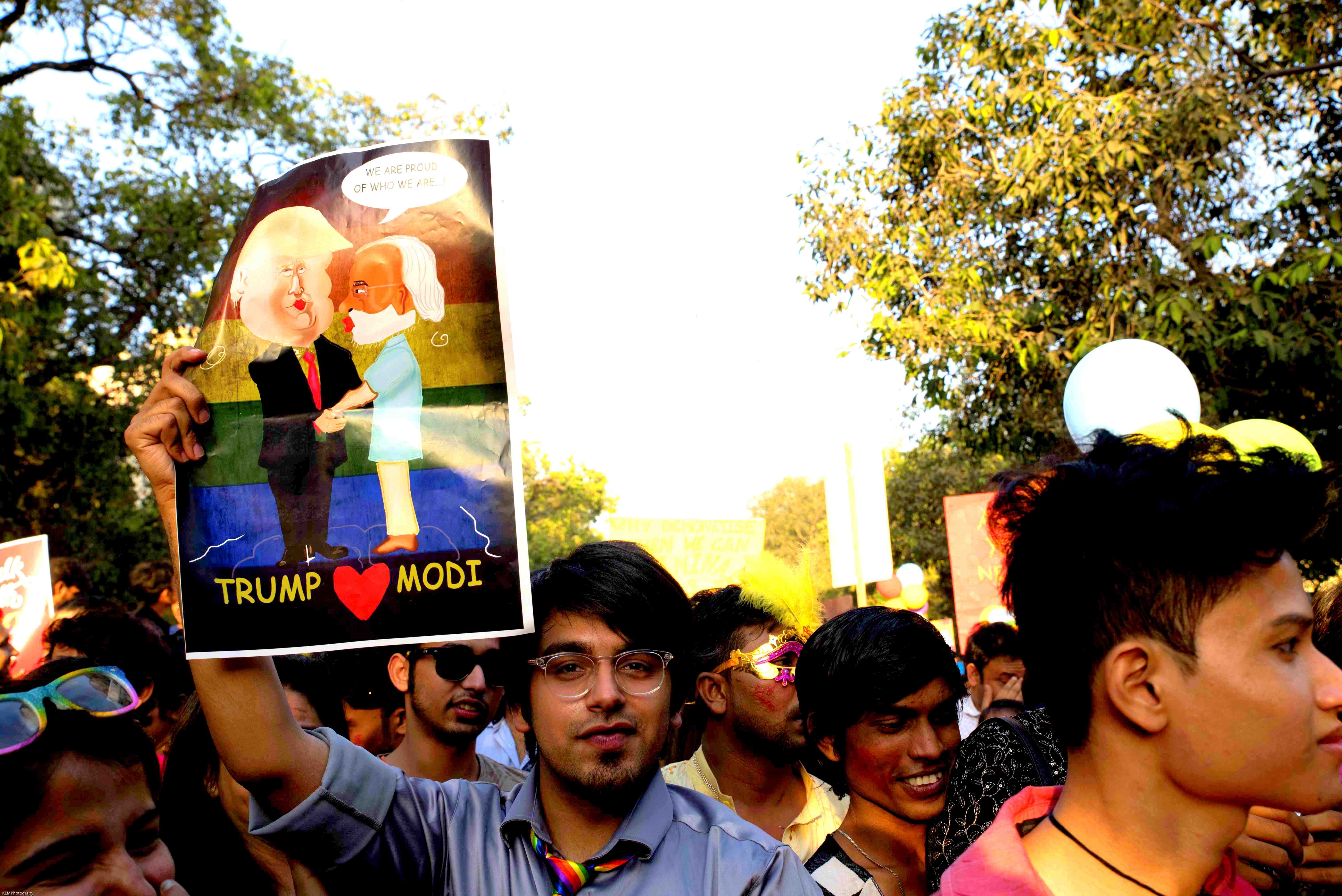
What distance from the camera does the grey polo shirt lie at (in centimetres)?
212

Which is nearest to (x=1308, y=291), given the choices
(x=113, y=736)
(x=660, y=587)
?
(x=660, y=587)

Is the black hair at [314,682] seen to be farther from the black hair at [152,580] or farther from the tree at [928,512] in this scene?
the tree at [928,512]

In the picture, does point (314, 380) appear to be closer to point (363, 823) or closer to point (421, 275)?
point (421, 275)

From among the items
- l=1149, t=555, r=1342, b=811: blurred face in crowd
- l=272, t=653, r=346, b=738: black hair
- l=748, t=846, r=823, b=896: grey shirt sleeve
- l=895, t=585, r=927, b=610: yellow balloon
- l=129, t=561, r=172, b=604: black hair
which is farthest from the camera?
l=895, t=585, r=927, b=610: yellow balloon

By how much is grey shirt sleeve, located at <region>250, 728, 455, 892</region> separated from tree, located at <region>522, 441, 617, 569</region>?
22.9 m

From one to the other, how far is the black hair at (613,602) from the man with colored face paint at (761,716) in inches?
48.0

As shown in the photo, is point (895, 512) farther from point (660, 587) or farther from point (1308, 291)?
point (660, 587)

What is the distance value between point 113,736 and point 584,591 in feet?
3.45

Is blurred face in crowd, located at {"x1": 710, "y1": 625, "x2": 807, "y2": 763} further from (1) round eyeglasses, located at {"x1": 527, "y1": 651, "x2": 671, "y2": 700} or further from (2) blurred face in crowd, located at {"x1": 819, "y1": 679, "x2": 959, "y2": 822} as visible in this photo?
(1) round eyeglasses, located at {"x1": 527, "y1": 651, "x2": 671, "y2": 700}

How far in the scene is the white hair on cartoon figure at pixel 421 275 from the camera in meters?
2.01

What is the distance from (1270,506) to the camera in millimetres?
1617

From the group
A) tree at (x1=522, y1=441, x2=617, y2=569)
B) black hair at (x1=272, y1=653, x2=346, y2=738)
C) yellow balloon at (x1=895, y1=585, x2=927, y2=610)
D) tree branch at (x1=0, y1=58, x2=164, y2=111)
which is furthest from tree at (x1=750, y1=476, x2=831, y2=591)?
black hair at (x1=272, y1=653, x2=346, y2=738)

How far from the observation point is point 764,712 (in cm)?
392

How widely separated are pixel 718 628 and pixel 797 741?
0.51 metres
